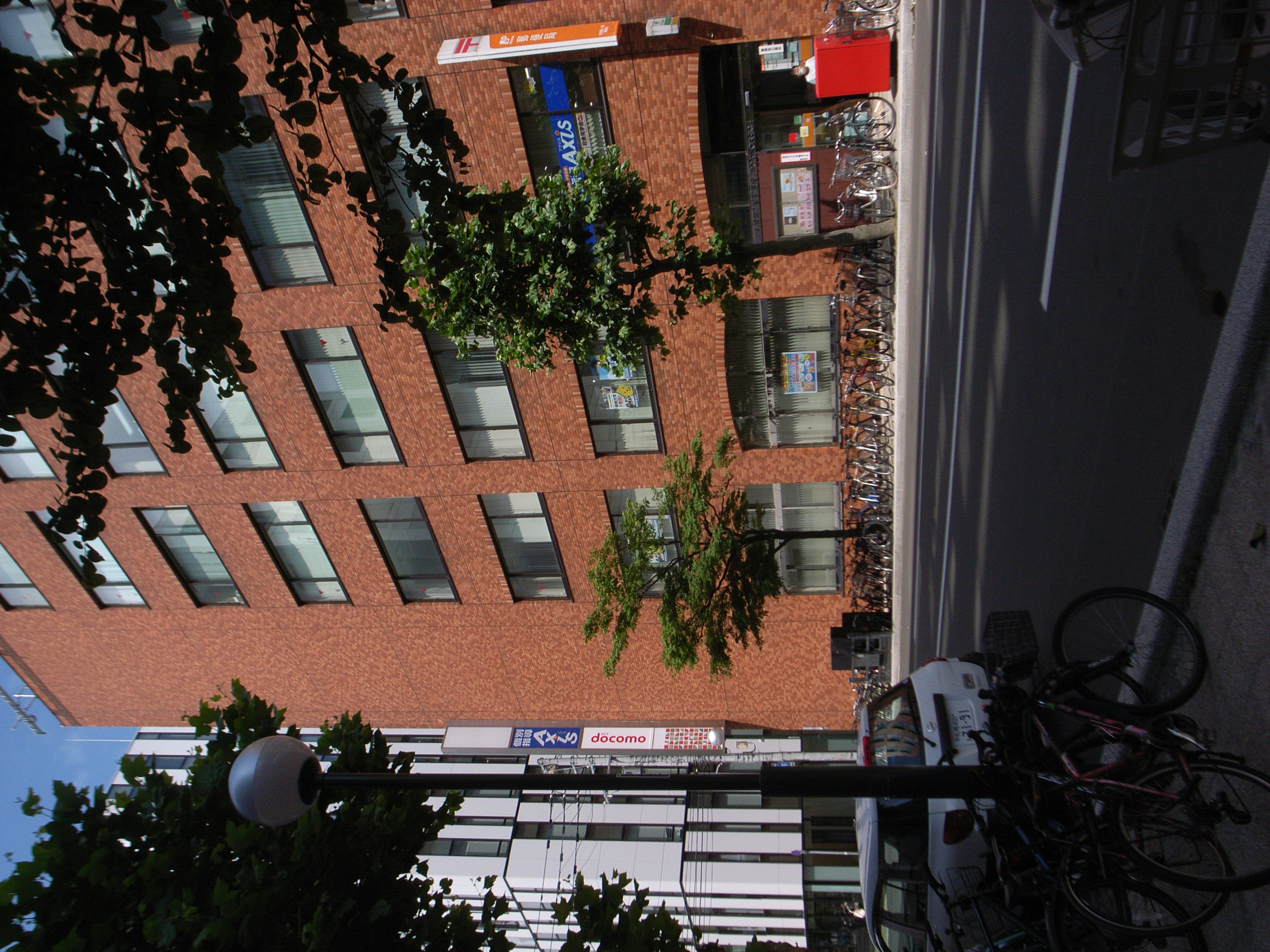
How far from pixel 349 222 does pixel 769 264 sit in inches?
289

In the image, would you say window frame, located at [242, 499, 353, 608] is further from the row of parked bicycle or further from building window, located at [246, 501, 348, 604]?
the row of parked bicycle

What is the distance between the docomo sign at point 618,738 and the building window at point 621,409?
10.1 metres

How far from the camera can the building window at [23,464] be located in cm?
1656

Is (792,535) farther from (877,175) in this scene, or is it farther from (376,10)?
(376,10)

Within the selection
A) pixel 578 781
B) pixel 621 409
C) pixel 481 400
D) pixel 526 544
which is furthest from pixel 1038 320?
pixel 526 544

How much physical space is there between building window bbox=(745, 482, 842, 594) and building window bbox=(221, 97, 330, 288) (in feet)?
30.8

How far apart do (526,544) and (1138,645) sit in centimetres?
1226

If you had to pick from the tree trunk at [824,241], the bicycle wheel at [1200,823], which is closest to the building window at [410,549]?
the tree trunk at [824,241]

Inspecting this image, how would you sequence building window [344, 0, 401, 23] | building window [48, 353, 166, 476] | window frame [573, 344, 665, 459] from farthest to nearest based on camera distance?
building window [48, 353, 166, 476] < window frame [573, 344, 665, 459] < building window [344, 0, 401, 23]

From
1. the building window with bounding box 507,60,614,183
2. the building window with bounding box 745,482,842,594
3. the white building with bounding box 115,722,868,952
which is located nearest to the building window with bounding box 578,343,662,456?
the building window with bounding box 745,482,842,594

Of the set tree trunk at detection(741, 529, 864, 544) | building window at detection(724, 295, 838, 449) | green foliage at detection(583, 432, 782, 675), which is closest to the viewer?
green foliage at detection(583, 432, 782, 675)

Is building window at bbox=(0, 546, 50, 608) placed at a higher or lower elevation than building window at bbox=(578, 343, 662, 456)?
lower

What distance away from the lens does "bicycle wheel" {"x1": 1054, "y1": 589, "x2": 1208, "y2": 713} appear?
19.2ft

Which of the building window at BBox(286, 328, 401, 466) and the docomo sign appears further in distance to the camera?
the docomo sign
